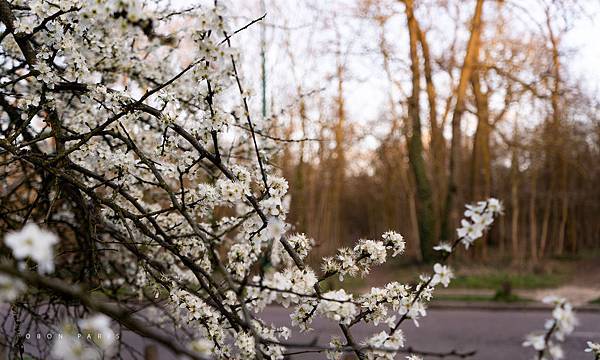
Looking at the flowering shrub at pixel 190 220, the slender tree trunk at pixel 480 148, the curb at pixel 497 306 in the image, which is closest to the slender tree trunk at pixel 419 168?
the slender tree trunk at pixel 480 148

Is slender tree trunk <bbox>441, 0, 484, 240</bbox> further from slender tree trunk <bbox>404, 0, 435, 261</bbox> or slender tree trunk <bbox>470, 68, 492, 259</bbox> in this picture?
slender tree trunk <bbox>470, 68, 492, 259</bbox>

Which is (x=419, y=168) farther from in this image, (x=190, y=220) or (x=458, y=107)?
(x=190, y=220)

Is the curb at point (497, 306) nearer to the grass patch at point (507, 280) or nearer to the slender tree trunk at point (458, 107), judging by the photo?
the grass patch at point (507, 280)

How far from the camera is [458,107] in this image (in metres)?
16.2

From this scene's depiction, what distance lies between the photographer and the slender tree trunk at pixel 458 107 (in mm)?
16016

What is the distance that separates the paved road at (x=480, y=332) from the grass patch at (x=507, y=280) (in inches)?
111

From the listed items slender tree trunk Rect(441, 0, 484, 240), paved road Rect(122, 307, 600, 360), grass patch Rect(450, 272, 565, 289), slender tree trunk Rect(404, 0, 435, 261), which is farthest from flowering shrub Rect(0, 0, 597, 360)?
slender tree trunk Rect(404, 0, 435, 261)

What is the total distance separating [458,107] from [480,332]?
28.0ft

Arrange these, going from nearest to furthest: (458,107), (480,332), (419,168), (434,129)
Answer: (480,332)
(458,107)
(419,168)
(434,129)

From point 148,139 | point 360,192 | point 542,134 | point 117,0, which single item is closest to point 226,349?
point 117,0

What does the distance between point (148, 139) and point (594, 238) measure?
2044 cm

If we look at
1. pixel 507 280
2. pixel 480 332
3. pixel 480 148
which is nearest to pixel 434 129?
pixel 480 148

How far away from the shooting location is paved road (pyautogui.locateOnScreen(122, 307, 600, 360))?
7966mm

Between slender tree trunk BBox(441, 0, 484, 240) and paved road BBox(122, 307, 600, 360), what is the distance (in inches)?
209
